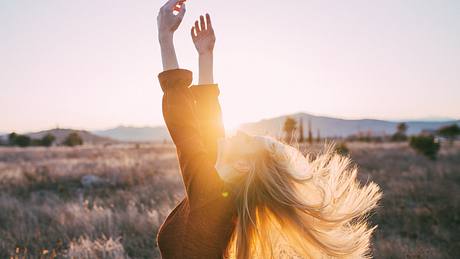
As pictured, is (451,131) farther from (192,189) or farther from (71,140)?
(192,189)

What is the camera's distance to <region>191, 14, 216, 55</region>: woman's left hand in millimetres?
2018

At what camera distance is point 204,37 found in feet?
6.63

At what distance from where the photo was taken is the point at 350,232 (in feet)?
7.17

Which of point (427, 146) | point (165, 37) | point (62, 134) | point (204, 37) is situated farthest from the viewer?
point (427, 146)

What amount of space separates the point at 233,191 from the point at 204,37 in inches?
32.9

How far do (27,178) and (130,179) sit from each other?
3470 mm

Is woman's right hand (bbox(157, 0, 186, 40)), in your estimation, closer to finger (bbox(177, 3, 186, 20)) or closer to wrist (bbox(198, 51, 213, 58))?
finger (bbox(177, 3, 186, 20))

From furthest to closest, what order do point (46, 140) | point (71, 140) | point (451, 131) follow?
1. point (46, 140)
2. point (451, 131)
3. point (71, 140)

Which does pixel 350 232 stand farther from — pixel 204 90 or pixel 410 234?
pixel 410 234

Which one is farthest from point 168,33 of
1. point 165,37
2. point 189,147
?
point 189,147

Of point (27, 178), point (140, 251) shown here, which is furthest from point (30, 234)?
point (27, 178)

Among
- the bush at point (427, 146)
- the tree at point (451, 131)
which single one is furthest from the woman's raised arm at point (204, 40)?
the tree at point (451, 131)

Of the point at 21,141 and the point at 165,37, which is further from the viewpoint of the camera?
the point at 21,141

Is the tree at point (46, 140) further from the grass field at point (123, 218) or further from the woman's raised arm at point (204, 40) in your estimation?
the woman's raised arm at point (204, 40)
